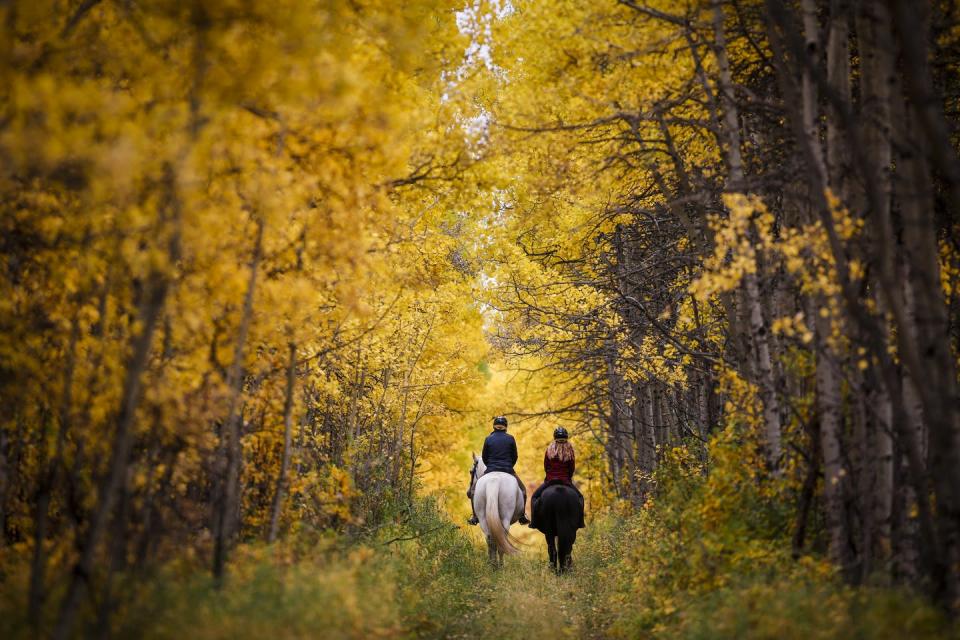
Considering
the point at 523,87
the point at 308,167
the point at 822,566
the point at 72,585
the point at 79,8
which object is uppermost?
the point at 523,87

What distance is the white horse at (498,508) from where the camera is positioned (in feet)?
44.7

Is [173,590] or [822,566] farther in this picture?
[822,566]

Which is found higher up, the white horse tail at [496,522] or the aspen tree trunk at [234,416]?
the aspen tree trunk at [234,416]

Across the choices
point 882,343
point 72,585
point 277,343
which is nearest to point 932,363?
point 882,343

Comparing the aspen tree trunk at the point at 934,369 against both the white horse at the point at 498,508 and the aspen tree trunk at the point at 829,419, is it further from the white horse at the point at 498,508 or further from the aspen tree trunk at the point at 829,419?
the white horse at the point at 498,508

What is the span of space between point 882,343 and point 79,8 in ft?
21.0

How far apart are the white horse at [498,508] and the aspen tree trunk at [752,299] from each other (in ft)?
20.2

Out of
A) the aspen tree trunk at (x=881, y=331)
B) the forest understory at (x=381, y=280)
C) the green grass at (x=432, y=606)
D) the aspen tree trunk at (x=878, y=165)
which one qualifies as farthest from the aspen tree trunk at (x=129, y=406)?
the aspen tree trunk at (x=878, y=165)

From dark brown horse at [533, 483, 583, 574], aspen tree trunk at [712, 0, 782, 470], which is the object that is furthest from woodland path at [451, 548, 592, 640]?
aspen tree trunk at [712, 0, 782, 470]

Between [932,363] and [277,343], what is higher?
[277,343]

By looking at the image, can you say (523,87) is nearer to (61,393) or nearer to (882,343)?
(882,343)

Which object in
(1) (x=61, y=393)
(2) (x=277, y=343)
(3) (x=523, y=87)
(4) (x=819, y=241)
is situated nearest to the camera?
(4) (x=819, y=241)

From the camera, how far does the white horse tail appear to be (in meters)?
13.6

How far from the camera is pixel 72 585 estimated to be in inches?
208
